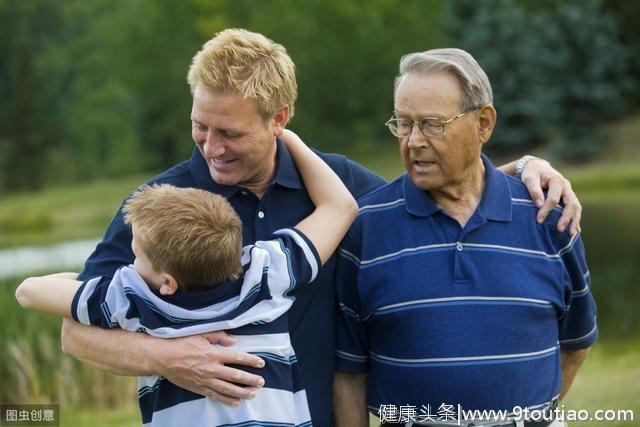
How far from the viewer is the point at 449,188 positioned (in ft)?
9.50

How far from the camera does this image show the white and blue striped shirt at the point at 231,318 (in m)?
2.54

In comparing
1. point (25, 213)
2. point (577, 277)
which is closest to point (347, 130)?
point (25, 213)

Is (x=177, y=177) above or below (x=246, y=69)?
below

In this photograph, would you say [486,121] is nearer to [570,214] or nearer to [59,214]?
[570,214]

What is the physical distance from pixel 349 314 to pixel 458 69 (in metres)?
0.80

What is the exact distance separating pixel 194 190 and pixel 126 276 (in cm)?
29

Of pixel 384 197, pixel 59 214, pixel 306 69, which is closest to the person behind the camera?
pixel 384 197

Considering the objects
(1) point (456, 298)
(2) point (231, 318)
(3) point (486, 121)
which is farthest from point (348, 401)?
(3) point (486, 121)

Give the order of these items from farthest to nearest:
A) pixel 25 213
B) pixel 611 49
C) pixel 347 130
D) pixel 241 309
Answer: pixel 347 130, pixel 25 213, pixel 611 49, pixel 241 309

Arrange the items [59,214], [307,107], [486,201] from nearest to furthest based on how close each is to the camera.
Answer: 1. [486,201]
2. [59,214]
3. [307,107]

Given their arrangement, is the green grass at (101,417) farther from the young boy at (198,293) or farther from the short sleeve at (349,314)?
the young boy at (198,293)

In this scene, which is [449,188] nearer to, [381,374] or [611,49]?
[381,374]

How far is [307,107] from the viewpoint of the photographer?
3259 centimetres

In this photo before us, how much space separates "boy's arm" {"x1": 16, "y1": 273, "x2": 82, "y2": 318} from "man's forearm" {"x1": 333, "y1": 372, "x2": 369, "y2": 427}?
0.85 meters
